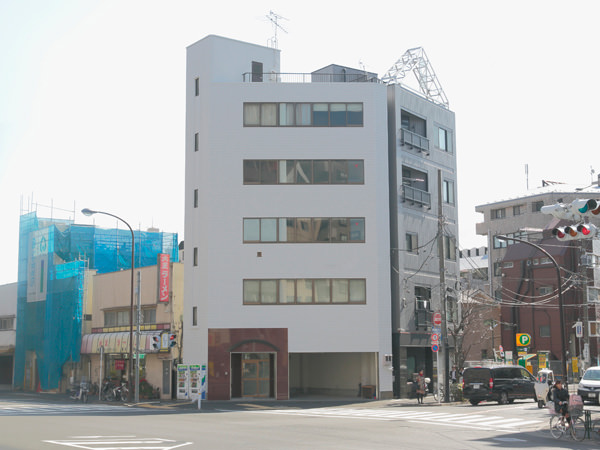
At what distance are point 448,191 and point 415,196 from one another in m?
4.91

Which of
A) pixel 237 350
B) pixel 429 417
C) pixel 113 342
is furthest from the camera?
pixel 113 342

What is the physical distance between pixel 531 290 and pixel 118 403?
153 feet

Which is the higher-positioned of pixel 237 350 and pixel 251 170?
pixel 251 170

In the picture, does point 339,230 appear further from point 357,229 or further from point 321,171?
point 321,171

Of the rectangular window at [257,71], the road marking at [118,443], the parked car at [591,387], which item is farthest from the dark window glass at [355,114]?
the road marking at [118,443]

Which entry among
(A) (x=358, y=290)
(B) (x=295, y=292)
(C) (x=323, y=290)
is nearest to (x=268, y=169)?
(B) (x=295, y=292)

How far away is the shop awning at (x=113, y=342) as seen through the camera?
46.5 m

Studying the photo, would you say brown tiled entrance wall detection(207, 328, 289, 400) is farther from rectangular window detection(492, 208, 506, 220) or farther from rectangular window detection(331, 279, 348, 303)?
rectangular window detection(492, 208, 506, 220)

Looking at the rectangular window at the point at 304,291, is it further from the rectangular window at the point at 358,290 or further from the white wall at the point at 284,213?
the rectangular window at the point at 358,290

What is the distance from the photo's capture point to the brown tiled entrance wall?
41.8 m

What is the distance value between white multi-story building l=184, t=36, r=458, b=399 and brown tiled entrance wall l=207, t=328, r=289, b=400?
2.4 inches

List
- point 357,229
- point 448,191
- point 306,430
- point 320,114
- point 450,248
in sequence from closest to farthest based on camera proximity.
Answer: point 306,430, point 357,229, point 320,114, point 450,248, point 448,191

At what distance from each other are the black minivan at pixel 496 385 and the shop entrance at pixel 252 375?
38.7ft

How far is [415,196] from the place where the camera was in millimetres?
46531
